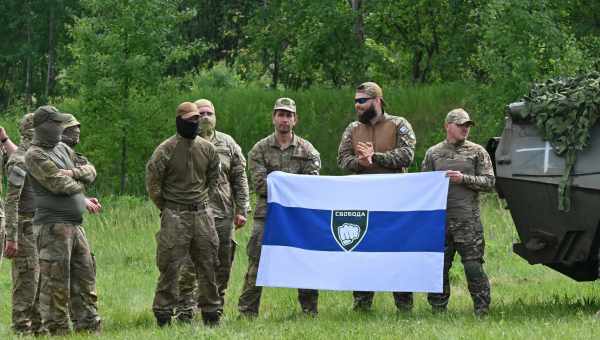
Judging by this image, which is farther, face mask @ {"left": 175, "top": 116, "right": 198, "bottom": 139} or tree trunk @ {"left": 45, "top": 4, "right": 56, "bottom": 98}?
tree trunk @ {"left": 45, "top": 4, "right": 56, "bottom": 98}

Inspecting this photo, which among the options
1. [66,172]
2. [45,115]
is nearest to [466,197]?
[66,172]

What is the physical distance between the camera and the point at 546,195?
11586 millimetres

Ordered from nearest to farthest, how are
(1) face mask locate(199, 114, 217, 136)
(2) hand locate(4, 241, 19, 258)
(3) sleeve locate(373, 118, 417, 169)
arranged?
1. (2) hand locate(4, 241, 19, 258)
2. (3) sleeve locate(373, 118, 417, 169)
3. (1) face mask locate(199, 114, 217, 136)

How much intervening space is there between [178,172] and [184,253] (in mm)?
704

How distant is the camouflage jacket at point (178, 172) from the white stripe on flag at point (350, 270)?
3.53 ft

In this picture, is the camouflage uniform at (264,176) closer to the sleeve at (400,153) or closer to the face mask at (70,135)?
the sleeve at (400,153)

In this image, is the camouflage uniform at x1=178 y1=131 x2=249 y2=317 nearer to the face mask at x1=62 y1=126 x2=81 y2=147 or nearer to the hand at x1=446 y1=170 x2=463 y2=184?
the face mask at x1=62 y1=126 x2=81 y2=147

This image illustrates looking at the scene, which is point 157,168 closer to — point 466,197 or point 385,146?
point 385,146

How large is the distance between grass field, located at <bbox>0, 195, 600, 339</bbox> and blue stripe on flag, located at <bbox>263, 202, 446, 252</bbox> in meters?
0.64

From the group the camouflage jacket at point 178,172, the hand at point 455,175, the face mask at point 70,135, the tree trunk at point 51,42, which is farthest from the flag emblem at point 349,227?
the tree trunk at point 51,42

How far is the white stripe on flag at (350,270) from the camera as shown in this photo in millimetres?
11742

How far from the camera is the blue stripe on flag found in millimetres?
11828

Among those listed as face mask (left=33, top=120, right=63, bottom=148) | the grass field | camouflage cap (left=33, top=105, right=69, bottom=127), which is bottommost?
the grass field

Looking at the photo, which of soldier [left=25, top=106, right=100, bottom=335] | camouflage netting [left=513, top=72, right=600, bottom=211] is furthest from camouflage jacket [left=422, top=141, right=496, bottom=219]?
soldier [left=25, top=106, right=100, bottom=335]
